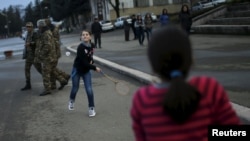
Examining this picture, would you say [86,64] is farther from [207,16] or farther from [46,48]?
[207,16]

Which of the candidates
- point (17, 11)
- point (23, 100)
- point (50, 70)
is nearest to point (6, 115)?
point (23, 100)

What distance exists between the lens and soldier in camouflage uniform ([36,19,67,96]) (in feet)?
37.3

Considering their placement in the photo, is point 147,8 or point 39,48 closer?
point 39,48

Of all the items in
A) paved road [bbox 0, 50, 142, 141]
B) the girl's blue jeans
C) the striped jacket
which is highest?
the striped jacket

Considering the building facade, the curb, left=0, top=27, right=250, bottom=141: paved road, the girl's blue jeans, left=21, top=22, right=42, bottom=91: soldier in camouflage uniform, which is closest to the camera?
the curb

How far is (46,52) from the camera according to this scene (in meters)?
Answer: 11.4

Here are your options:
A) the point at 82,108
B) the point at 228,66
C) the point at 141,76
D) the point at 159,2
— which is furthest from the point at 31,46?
the point at 159,2

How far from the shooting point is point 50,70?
1157cm

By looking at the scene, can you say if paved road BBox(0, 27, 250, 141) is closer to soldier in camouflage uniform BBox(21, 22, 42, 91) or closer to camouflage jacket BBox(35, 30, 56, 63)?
soldier in camouflage uniform BBox(21, 22, 42, 91)

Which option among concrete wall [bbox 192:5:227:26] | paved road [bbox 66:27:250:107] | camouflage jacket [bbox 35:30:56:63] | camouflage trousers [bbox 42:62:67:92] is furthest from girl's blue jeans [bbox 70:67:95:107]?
concrete wall [bbox 192:5:227:26]

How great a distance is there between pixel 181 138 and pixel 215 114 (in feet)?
0.75

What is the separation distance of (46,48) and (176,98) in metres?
9.40

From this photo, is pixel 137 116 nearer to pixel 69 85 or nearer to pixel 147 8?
pixel 69 85

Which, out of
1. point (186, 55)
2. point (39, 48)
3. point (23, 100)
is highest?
point (186, 55)
